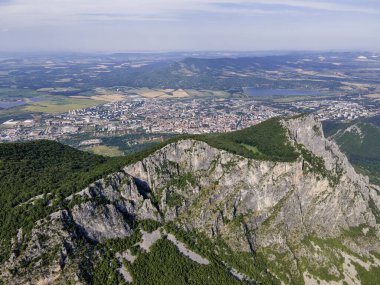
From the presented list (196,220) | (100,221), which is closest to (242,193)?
(196,220)

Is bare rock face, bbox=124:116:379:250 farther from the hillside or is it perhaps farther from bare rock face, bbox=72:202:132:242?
bare rock face, bbox=72:202:132:242

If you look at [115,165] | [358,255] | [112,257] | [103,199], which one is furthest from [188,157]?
[358,255]

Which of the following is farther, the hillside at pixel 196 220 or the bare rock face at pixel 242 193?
the bare rock face at pixel 242 193

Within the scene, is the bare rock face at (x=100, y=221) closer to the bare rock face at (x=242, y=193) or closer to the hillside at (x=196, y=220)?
the hillside at (x=196, y=220)

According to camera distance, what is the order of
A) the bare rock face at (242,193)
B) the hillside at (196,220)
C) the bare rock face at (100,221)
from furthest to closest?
the bare rock face at (242,193)
the bare rock face at (100,221)
the hillside at (196,220)

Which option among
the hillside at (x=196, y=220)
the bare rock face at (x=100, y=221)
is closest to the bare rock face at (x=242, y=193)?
the hillside at (x=196, y=220)

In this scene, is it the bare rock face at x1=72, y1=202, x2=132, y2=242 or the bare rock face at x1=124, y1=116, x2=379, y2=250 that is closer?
the bare rock face at x1=72, y1=202, x2=132, y2=242

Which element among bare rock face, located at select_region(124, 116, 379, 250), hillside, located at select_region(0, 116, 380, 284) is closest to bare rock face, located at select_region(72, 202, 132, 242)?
hillside, located at select_region(0, 116, 380, 284)

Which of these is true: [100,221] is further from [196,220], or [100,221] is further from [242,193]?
[242,193]
